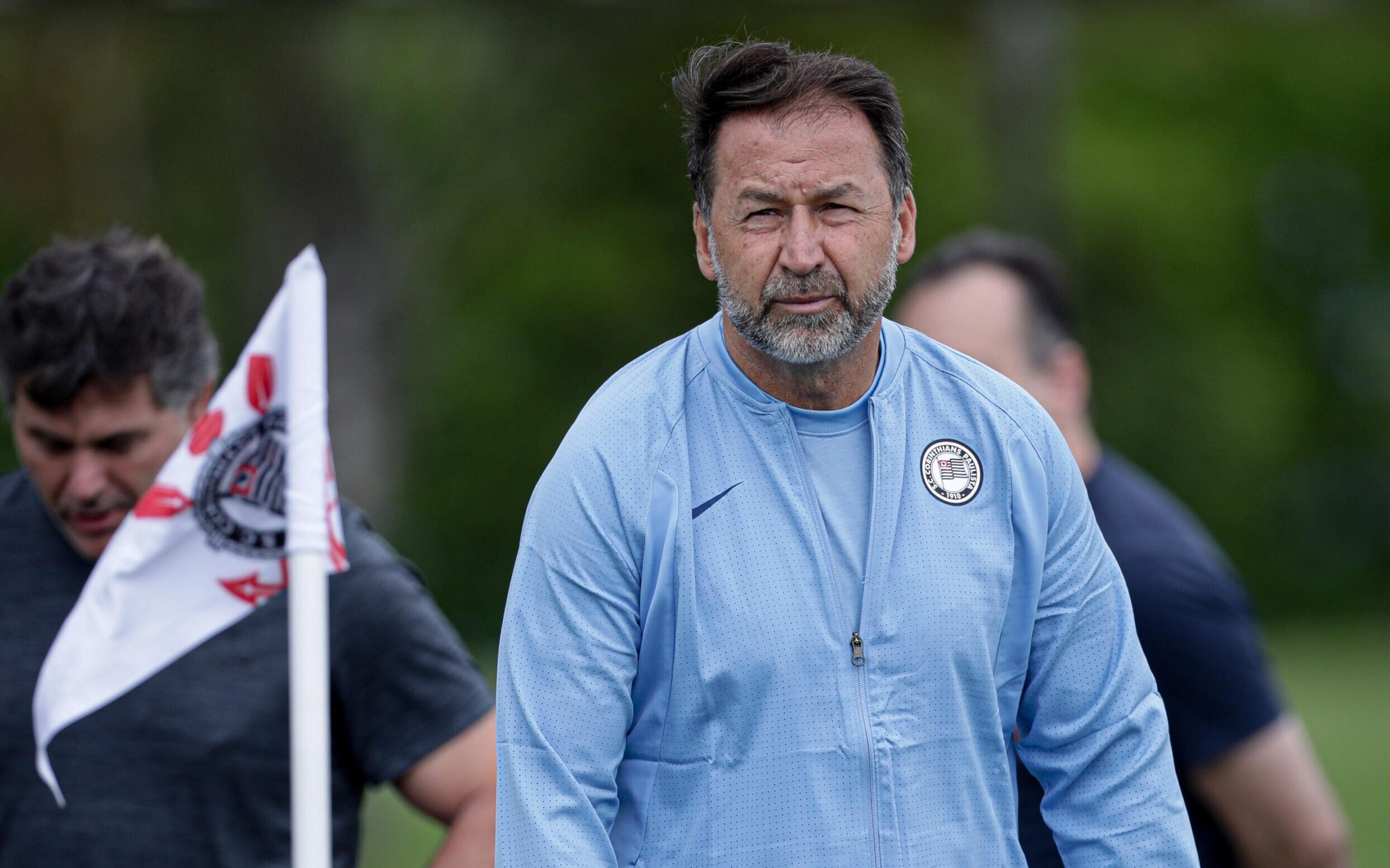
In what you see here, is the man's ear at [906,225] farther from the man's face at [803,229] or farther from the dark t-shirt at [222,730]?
the dark t-shirt at [222,730]

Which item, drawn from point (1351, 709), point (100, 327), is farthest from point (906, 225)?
point (1351, 709)

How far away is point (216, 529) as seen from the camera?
3414 mm

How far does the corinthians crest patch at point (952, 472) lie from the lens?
257 centimetres

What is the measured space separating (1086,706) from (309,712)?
126 cm

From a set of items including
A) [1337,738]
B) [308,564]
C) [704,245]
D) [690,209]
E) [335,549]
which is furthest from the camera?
[690,209]

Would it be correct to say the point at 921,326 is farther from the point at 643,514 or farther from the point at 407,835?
the point at 407,835

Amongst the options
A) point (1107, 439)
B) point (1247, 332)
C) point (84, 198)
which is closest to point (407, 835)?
point (84, 198)

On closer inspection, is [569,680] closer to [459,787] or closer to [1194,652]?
[459,787]

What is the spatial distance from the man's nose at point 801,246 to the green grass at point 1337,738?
372 cm

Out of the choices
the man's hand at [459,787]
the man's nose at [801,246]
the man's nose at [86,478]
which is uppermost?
the man's nose at [801,246]

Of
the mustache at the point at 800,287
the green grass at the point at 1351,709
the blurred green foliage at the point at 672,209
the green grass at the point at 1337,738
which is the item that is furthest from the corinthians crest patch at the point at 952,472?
the blurred green foliage at the point at 672,209

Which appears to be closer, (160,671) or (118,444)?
(160,671)

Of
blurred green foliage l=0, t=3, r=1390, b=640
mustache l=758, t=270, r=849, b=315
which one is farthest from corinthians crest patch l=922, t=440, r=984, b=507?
blurred green foliage l=0, t=3, r=1390, b=640

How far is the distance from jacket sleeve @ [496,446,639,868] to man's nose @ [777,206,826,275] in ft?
1.26
